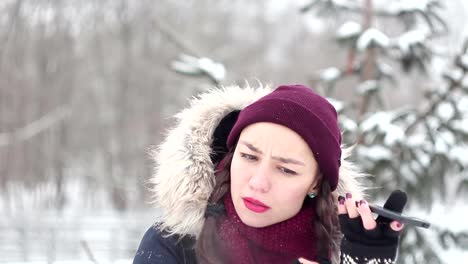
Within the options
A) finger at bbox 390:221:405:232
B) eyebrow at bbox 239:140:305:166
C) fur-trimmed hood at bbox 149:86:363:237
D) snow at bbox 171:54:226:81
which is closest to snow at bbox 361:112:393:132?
snow at bbox 171:54:226:81

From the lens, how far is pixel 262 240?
1.80 meters

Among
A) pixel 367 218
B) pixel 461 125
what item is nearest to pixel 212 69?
pixel 461 125

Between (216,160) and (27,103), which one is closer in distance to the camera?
(216,160)

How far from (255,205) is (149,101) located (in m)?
15.4

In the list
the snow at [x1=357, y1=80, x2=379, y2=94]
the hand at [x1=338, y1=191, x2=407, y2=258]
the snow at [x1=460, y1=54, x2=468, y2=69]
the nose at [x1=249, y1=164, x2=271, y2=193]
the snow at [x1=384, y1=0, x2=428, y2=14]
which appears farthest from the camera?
the snow at [x1=357, y1=80, x2=379, y2=94]

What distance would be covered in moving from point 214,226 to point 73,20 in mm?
12875

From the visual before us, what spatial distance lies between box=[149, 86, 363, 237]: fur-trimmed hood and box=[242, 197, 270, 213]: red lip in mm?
179

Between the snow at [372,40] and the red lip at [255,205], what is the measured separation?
9.08ft

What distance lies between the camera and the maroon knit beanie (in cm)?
174

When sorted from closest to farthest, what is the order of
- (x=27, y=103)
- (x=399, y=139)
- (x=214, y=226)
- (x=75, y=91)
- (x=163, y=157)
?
1. (x=214, y=226)
2. (x=163, y=157)
3. (x=399, y=139)
4. (x=27, y=103)
5. (x=75, y=91)

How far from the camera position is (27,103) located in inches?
527

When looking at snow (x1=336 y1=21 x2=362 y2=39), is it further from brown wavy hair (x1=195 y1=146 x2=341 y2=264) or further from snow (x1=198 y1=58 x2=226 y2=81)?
brown wavy hair (x1=195 y1=146 x2=341 y2=264)

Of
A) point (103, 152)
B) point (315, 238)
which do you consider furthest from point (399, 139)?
point (103, 152)

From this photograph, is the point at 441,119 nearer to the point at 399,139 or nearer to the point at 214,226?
the point at 399,139
